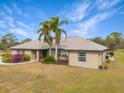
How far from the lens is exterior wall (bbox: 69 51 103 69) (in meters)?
20.6

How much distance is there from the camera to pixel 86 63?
2144 cm

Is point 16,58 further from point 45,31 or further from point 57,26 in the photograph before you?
point 57,26

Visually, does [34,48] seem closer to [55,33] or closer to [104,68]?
[55,33]

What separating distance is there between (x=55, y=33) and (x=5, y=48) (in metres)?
48.8

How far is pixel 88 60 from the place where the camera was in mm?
21234

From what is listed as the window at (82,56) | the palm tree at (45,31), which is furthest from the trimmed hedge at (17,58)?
the window at (82,56)

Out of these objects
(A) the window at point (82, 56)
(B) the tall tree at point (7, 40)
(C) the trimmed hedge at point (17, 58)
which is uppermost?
(B) the tall tree at point (7, 40)

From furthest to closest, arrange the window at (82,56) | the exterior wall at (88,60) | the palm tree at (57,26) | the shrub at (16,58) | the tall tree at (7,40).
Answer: the tall tree at (7,40) → the shrub at (16,58) → the palm tree at (57,26) → the window at (82,56) → the exterior wall at (88,60)

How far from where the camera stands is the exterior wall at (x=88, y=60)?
67.5 ft

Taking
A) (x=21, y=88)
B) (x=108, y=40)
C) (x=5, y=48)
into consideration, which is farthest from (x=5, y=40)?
(x=21, y=88)

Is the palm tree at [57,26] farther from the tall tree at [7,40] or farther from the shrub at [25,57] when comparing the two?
the tall tree at [7,40]

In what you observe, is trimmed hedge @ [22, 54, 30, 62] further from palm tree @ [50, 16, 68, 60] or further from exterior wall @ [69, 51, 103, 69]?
exterior wall @ [69, 51, 103, 69]

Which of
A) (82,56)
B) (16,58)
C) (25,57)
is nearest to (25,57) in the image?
(25,57)

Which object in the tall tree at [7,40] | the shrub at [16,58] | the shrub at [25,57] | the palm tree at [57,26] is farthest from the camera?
the tall tree at [7,40]
